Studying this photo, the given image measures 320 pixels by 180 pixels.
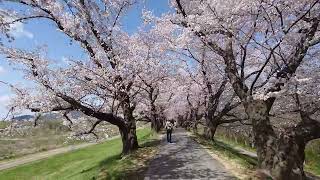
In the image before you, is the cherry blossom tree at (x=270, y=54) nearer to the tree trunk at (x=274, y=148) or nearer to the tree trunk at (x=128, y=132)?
the tree trunk at (x=274, y=148)

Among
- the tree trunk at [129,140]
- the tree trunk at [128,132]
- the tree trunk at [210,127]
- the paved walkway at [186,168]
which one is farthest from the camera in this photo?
the tree trunk at [210,127]

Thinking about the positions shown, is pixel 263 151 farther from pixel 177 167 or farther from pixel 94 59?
pixel 94 59

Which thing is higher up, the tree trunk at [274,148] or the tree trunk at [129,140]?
the tree trunk at [129,140]

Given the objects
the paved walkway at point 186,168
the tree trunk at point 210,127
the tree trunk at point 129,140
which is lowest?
the paved walkway at point 186,168

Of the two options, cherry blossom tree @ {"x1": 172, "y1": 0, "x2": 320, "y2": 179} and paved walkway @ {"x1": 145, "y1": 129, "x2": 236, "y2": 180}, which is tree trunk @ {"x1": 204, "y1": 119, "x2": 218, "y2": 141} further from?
cherry blossom tree @ {"x1": 172, "y1": 0, "x2": 320, "y2": 179}

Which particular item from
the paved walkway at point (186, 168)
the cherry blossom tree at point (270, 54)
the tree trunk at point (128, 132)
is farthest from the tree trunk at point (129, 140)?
the cherry blossom tree at point (270, 54)

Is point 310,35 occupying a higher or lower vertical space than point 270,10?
lower

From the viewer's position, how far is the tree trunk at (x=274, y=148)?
14.3 metres

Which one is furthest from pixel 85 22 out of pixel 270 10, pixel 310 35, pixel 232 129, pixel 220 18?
pixel 232 129

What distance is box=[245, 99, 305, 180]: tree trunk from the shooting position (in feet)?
47.0

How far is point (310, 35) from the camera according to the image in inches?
591

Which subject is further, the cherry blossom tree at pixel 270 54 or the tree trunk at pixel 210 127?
the tree trunk at pixel 210 127

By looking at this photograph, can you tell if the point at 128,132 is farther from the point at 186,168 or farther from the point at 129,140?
the point at 186,168

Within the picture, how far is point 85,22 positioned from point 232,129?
46.5 metres
